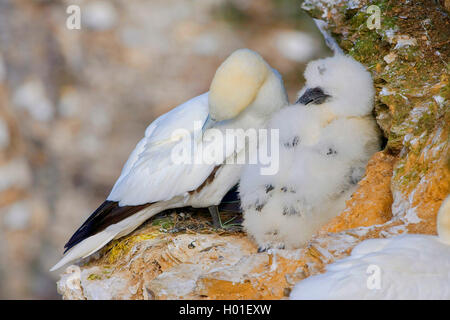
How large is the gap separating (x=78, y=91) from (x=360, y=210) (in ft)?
14.3

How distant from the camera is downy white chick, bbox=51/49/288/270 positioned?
11.2ft

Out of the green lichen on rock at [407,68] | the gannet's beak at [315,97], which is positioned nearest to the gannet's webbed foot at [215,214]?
the gannet's beak at [315,97]

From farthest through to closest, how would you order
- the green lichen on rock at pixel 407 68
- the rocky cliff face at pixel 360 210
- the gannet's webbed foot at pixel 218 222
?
the gannet's webbed foot at pixel 218 222 < the green lichen on rock at pixel 407 68 < the rocky cliff face at pixel 360 210

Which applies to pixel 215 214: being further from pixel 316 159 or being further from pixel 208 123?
pixel 316 159

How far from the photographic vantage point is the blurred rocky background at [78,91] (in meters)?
6.37

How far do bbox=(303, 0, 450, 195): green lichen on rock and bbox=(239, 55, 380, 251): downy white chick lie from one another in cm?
13

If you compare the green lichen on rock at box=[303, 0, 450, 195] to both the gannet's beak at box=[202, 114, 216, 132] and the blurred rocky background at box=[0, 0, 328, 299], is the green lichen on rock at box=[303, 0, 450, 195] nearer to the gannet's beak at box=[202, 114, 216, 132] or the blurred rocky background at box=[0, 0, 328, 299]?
the gannet's beak at box=[202, 114, 216, 132]

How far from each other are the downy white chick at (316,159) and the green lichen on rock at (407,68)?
0.13 meters

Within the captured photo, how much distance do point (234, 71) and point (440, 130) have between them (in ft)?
4.00

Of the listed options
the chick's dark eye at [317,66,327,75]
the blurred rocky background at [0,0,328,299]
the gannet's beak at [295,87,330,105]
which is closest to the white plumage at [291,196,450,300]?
the gannet's beak at [295,87,330,105]

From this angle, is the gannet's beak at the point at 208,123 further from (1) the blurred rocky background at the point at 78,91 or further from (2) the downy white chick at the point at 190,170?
(1) the blurred rocky background at the point at 78,91

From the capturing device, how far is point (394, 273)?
2076mm

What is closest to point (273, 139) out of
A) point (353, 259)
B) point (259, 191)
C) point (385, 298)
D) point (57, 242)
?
point (259, 191)

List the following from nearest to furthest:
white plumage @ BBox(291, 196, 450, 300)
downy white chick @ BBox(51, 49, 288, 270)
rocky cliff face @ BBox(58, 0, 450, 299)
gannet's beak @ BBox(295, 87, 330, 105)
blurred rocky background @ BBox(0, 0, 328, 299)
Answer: white plumage @ BBox(291, 196, 450, 300) < rocky cliff face @ BBox(58, 0, 450, 299) < gannet's beak @ BBox(295, 87, 330, 105) < downy white chick @ BBox(51, 49, 288, 270) < blurred rocky background @ BBox(0, 0, 328, 299)
